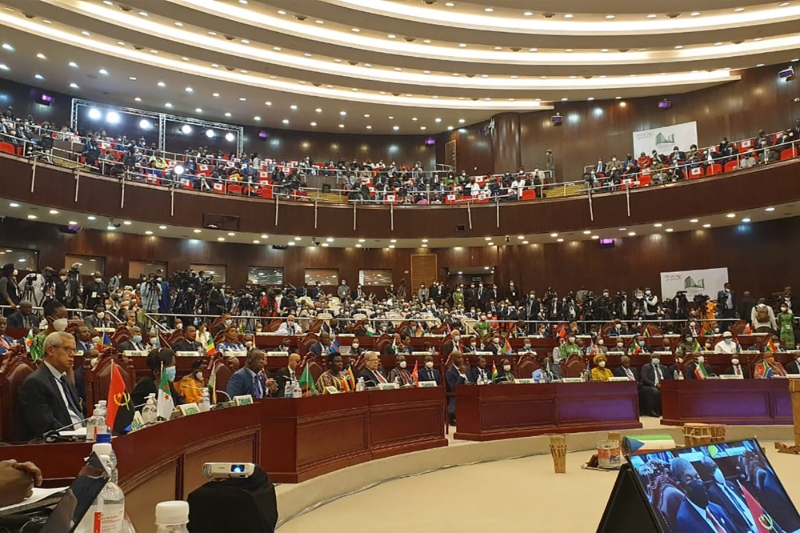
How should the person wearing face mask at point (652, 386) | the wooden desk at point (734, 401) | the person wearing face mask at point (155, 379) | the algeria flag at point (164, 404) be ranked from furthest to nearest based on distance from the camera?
the person wearing face mask at point (652, 386)
the wooden desk at point (734, 401)
the person wearing face mask at point (155, 379)
the algeria flag at point (164, 404)

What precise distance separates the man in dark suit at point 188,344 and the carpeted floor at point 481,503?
4.16 m

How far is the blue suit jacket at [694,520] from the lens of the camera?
66.6 inches

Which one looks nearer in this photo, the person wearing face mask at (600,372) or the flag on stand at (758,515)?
the flag on stand at (758,515)

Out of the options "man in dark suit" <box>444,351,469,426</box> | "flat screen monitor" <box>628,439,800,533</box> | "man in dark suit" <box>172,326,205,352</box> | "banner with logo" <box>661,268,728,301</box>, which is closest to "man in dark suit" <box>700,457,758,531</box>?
"flat screen monitor" <box>628,439,800,533</box>

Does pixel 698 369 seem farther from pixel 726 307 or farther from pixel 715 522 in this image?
pixel 715 522

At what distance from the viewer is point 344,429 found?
6.83 m

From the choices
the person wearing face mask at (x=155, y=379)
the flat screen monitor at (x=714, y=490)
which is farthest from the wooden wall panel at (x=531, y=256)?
the flat screen monitor at (x=714, y=490)

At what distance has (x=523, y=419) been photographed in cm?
923

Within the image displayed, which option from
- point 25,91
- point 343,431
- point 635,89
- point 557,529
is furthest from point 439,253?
point 557,529

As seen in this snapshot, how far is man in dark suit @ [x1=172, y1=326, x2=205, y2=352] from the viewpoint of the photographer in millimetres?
9630

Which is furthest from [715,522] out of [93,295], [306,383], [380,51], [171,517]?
[380,51]

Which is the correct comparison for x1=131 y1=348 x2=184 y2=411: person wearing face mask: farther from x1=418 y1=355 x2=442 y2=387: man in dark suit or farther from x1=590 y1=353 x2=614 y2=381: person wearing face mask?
x1=590 y1=353 x2=614 y2=381: person wearing face mask

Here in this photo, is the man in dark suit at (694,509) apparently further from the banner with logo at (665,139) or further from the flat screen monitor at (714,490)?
the banner with logo at (665,139)

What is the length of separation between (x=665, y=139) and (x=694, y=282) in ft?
16.6
